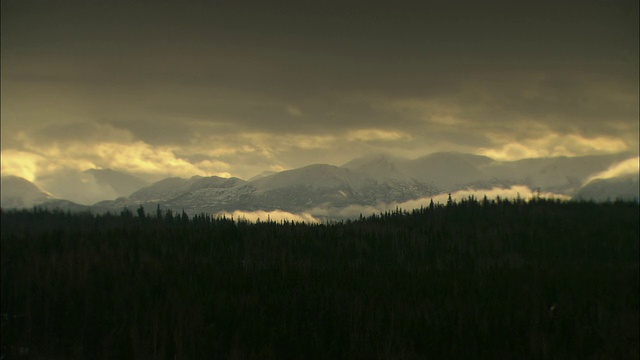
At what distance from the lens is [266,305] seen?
21.5m

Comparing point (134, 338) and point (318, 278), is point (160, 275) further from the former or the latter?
point (134, 338)

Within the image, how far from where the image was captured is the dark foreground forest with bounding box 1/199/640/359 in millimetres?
16891

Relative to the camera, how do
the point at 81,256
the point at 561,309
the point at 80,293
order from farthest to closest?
the point at 81,256, the point at 561,309, the point at 80,293

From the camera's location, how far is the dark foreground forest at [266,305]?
16.9 m

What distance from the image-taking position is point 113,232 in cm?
4016

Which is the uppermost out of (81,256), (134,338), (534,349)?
(81,256)

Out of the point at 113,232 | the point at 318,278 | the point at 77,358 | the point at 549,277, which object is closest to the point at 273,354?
the point at 77,358

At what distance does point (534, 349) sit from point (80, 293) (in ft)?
55.9

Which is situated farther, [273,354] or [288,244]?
[288,244]

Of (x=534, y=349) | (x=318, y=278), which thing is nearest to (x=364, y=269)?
(x=318, y=278)

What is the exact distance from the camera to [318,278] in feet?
89.7

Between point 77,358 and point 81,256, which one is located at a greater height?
point 81,256

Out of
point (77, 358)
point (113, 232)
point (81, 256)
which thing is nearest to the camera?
point (77, 358)

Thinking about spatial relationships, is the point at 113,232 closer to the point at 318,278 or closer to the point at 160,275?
the point at 160,275
